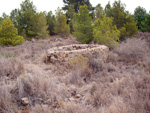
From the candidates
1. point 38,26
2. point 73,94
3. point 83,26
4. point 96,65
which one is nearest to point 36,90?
point 73,94

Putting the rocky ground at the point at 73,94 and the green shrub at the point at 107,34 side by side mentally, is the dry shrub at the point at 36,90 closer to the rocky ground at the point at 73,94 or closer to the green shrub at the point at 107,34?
the rocky ground at the point at 73,94

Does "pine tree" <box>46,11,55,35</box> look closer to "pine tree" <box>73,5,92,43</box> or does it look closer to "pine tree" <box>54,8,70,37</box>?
"pine tree" <box>54,8,70,37</box>

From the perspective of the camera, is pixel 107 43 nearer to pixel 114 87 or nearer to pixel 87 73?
pixel 87 73

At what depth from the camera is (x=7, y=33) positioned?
1088 cm

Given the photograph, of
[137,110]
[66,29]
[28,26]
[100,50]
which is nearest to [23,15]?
[28,26]

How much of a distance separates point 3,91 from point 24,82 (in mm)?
540

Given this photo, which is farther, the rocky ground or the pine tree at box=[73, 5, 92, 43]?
the pine tree at box=[73, 5, 92, 43]

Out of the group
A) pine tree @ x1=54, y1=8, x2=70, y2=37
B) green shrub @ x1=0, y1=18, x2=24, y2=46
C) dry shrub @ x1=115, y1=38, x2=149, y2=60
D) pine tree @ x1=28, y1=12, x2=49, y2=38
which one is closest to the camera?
dry shrub @ x1=115, y1=38, x2=149, y2=60

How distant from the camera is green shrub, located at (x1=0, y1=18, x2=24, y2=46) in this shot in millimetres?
10805

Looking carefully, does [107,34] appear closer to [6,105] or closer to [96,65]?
[96,65]

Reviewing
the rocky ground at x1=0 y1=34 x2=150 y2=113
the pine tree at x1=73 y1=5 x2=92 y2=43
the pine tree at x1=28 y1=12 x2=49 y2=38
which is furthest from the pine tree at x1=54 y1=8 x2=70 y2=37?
the rocky ground at x1=0 y1=34 x2=150 y2=113

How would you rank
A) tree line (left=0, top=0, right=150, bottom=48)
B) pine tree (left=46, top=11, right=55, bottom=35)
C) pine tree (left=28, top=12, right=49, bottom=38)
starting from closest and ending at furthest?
1. tree line (left=0, top=0, right=150, bottom=48)
2. pine tree (left=28, top=12, right=49, bottom=38)
3. pine tree (left=46, top=11, right=55, bottom=35)

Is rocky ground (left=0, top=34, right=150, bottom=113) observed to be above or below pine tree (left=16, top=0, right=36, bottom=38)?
below

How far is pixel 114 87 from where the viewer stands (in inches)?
113
